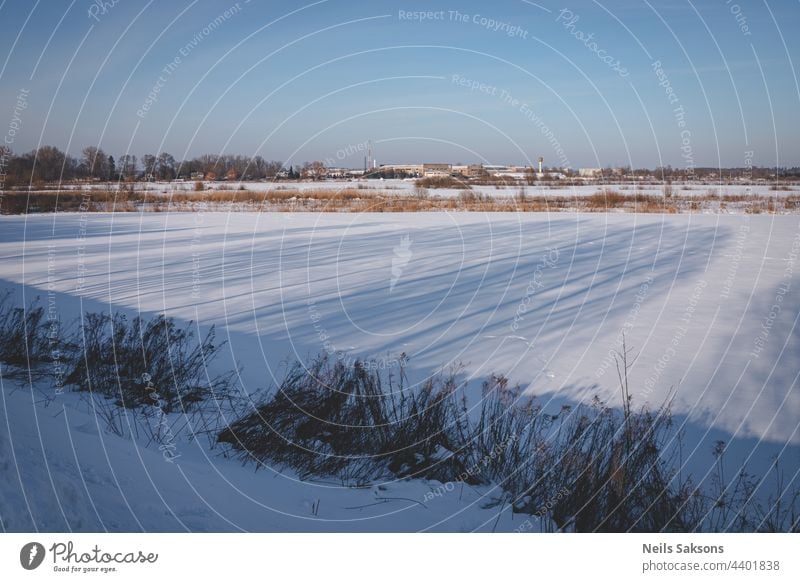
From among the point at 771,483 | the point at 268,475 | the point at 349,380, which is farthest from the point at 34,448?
the point at 771,483

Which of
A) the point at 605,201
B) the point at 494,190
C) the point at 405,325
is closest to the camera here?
the point at 405,325

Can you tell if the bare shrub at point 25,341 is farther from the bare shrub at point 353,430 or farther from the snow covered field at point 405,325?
the bare shrub at point 353,430

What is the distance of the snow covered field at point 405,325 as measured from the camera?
3609 millimetres

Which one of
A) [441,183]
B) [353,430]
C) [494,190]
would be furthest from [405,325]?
[494,190]

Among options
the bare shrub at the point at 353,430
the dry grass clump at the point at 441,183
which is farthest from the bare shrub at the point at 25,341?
the dry grass clump at the point at 441,183

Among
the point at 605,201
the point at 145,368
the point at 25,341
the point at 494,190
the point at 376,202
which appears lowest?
the point at 145,368

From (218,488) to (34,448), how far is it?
1122 mm

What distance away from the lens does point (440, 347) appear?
707 cm

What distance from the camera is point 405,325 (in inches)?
312

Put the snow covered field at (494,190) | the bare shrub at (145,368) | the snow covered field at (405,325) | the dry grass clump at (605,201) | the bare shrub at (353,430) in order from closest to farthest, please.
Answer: the snow covered field at (405,325), the bare shrub at (353,430), the bare shrub at (145,368), the dry grass clump at (605,201), the snow covered field at (494,190)

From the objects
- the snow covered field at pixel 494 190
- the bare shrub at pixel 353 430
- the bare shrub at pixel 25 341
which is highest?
the snow covered field at pixel 494 190

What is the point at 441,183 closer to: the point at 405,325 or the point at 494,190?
the point at 494,190
